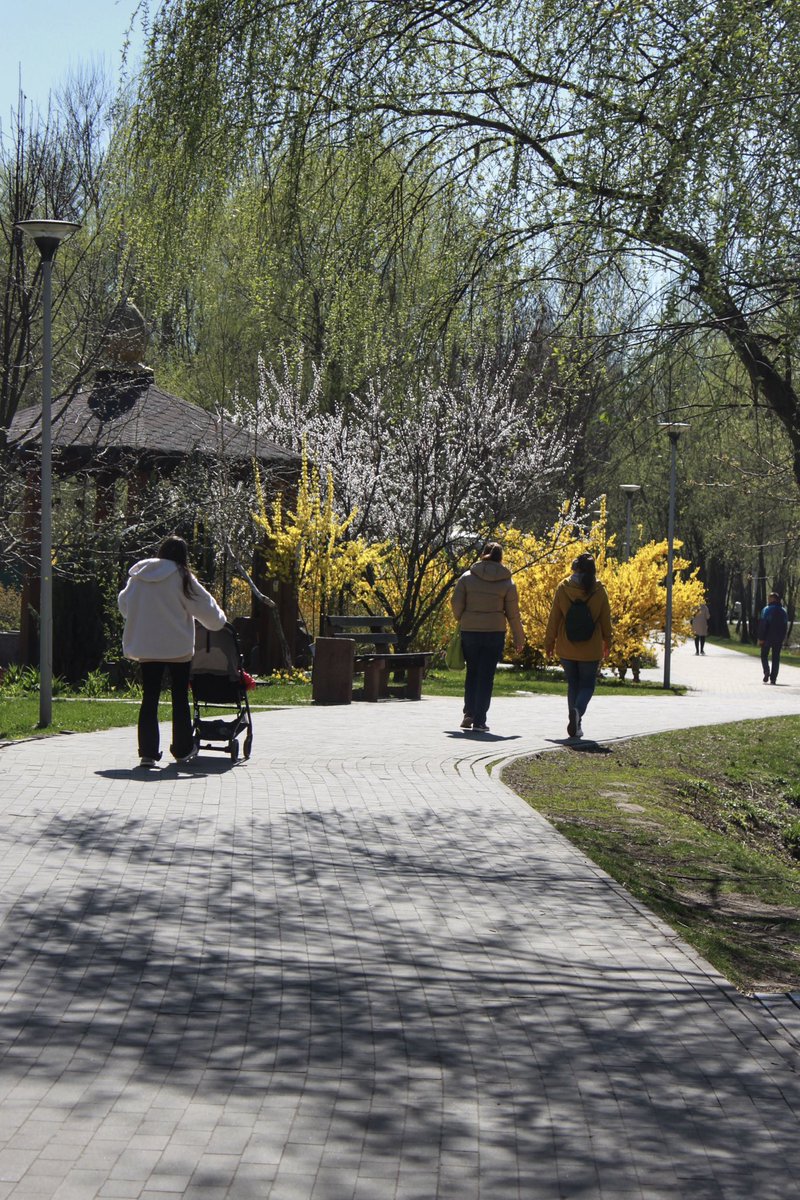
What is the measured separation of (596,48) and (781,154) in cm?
135

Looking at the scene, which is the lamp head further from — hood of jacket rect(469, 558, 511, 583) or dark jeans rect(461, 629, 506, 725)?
dark jeans rect(461, 629, 506, 725)

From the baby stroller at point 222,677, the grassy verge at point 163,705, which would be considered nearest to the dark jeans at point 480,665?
the grassy verge at point 163,705

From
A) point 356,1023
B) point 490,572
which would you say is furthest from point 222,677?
Answer: point 356,1023

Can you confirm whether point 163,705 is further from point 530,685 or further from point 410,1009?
point 410,1009

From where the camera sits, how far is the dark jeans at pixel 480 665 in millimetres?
15398

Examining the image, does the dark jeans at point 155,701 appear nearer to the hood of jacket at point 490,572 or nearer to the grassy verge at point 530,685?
the hood of jacket at point 490,572

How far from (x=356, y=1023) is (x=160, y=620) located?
21.7 feet

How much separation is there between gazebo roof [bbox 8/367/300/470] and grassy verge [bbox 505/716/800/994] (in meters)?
9.65

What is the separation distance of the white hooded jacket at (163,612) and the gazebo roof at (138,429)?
9973 millimetres

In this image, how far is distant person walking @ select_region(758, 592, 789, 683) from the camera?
31.6m

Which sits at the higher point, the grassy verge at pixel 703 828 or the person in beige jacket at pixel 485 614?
the person in beige jacket at pixel 485 614

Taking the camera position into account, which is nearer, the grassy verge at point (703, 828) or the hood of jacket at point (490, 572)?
the grassy verge at point (703, 828)

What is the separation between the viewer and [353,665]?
64.2ft

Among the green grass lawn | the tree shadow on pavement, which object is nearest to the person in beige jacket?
the green grass lawn
